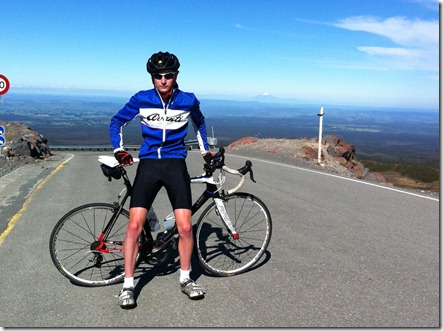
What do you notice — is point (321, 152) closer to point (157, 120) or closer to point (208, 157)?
point (208, 157)

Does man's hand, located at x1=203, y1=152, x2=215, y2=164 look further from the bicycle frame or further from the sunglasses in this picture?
the sunglasses

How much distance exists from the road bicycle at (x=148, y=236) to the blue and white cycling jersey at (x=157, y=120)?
0.32 m

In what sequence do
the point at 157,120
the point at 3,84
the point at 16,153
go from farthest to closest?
1. the point at 16,153
2. the point at 3,84
3. the point at 157,120

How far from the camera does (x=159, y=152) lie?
12.2ft

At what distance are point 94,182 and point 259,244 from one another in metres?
6.05

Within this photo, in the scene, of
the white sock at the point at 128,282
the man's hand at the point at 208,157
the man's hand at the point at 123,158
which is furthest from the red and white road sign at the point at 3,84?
the white sock at the point at 128,282

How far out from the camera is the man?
360cm

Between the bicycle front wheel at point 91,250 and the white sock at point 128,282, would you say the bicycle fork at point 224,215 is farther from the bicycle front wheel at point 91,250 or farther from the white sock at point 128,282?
the white sock at point 128,282

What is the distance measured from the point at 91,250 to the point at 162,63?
197cm

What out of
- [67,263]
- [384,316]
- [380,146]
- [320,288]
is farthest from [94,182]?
[380,146]

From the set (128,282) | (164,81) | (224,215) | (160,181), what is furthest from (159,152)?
(128,282)

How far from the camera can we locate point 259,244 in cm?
504

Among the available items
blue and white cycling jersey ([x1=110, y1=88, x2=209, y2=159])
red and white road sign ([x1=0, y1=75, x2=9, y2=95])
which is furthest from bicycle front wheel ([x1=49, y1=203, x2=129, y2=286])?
red and white road sign ([x1=0, y1=75, x2=9, y2=95])

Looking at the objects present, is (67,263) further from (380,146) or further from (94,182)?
(380,146)
